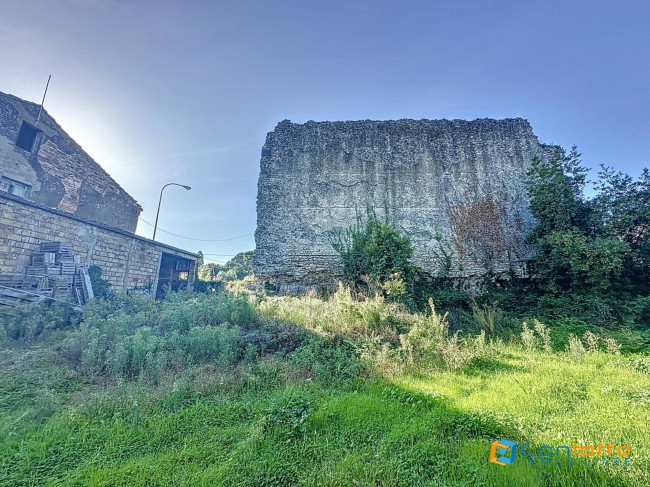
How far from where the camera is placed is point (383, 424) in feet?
9.21

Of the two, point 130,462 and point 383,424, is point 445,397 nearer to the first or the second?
point 383,424

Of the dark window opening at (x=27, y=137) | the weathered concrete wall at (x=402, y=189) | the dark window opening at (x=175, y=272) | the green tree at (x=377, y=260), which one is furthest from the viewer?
the dark window opening at (x=175, y=272)

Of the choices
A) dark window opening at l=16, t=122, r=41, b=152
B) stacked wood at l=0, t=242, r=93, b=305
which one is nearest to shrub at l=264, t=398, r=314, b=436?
stacked wood at l=0, t=242, r=93, b=305

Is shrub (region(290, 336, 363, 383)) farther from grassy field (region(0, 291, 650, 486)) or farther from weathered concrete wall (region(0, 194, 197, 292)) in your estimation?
weathered concrete wall (region(0, 194, 197, 292))

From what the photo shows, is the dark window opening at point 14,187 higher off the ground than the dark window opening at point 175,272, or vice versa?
the dark window opening at point 14,187

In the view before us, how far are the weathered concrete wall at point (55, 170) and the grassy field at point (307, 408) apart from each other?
9801 millimetres

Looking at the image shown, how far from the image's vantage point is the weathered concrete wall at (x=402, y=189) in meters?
11.4

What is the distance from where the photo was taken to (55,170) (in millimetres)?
12969

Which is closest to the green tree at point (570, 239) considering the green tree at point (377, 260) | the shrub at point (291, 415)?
the green tree at point (377, 260)

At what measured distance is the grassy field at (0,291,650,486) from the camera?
2.17m

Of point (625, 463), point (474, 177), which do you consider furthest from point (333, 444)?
point (474, 177)
